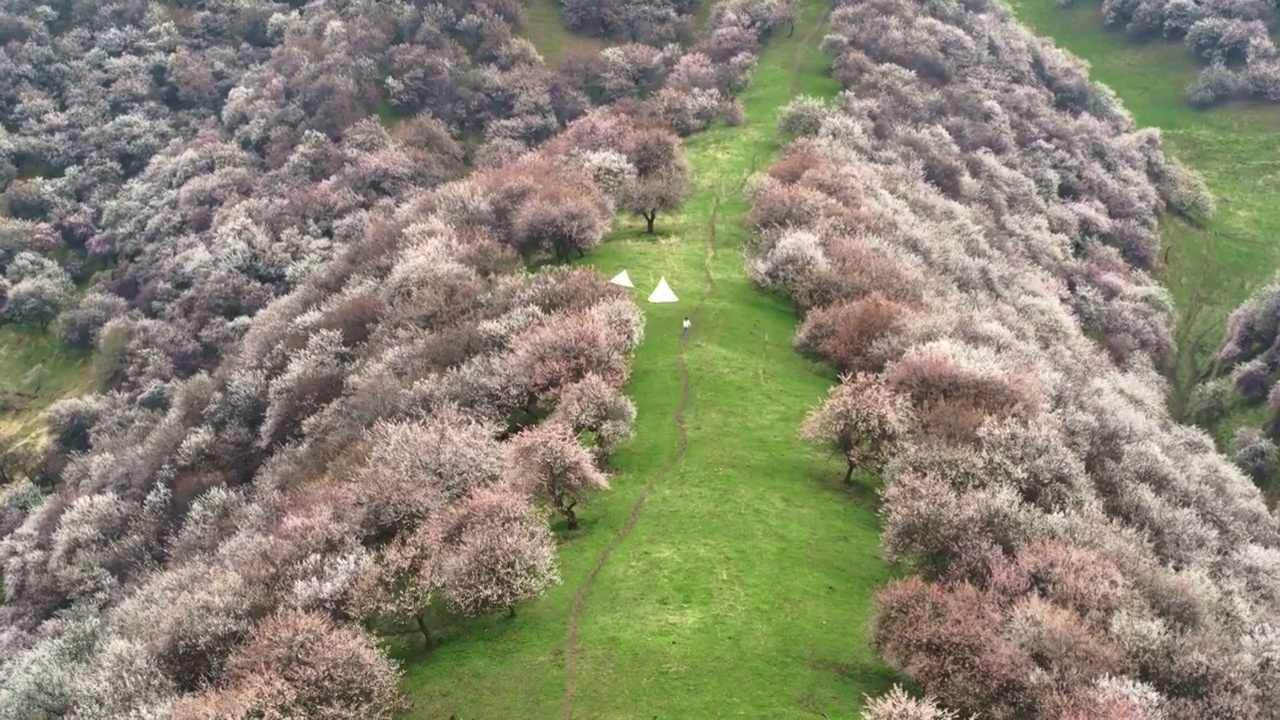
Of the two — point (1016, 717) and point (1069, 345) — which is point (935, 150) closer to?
point (1069, 345)

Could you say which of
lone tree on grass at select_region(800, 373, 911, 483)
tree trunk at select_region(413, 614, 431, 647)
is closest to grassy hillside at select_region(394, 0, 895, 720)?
tree trunk at select_region(413, 614, 431, 647)

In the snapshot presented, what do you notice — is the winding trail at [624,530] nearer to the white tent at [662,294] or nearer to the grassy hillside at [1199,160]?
the white tent at [662,294]

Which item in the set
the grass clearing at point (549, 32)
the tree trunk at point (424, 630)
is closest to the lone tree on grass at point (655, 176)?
the grass clearing at point (549, 32)

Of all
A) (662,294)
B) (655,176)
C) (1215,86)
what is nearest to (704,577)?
(662,294)

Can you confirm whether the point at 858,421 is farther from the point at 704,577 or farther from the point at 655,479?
the point at 704,577

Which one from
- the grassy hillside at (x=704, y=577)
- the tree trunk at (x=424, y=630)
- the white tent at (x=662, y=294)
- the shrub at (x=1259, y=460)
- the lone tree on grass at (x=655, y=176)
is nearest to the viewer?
the grassy hillside at (x=704, y=577)

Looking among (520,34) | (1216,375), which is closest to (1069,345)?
(1216,375)
